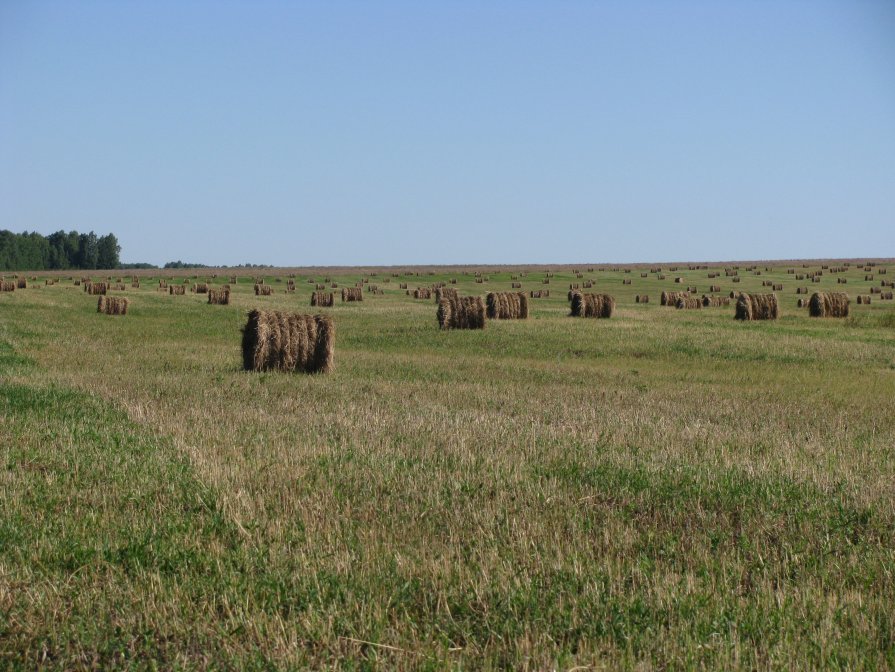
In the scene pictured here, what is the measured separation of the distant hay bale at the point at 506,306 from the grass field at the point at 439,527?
21567mm

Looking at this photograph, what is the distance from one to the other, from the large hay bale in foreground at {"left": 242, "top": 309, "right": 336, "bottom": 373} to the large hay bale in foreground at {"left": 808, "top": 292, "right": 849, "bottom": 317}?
94.8 ft

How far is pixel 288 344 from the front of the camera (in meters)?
19.9

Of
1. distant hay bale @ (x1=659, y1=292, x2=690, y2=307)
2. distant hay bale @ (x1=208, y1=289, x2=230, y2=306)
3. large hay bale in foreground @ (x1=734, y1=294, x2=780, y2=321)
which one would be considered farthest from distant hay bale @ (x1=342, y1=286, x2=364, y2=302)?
large hay bale in foreground @ (x1=734, y1=294, x2=780, y2=321)

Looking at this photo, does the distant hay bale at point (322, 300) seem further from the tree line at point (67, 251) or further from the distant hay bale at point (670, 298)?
the tree line at point (67, 251)

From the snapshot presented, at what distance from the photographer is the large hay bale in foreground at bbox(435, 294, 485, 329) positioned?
3234 centimetres

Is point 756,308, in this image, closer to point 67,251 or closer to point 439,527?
point 439,527

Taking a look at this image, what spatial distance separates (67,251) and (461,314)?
15024 centimetres

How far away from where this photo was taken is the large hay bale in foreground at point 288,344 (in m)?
19.7

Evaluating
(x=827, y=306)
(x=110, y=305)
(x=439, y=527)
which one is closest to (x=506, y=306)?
(x=827, y=306)

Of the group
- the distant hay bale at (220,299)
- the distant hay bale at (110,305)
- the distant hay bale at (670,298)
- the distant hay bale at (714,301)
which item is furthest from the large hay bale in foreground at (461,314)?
the distant hay bale at (714,301)

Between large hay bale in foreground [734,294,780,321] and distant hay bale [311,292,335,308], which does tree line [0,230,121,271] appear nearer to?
distant hay bale [311,292,335,308]

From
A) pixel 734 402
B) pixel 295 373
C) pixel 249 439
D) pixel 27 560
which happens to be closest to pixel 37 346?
pixel 295 373

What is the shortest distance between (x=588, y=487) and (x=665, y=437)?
2990 mm

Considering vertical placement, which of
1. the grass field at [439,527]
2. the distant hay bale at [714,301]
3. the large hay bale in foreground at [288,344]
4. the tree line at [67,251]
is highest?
the tree line at [67,251]
